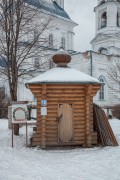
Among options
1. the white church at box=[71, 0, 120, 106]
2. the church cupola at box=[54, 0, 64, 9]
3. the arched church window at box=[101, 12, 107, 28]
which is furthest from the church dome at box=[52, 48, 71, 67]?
the church cupola at box=[54, 0, 64, 9]

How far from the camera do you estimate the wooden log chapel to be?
1314 cm

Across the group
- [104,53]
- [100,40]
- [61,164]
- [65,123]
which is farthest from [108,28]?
[61,164]

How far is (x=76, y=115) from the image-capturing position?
531 inches

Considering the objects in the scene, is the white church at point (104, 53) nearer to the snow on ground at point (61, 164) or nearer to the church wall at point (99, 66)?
the church wall at point (99, 66)

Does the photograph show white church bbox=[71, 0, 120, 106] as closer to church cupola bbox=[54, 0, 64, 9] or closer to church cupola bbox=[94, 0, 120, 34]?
church cupola bbox=[94, 0, 120, 34]

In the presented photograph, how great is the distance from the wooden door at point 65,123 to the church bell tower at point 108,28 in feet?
99.6

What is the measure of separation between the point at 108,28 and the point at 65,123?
3202 cm

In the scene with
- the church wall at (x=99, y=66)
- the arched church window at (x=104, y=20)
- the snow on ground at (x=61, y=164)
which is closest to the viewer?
the snow on ground at (x=61, y=164)

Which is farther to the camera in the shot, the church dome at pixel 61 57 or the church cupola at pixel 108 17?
the church cupola at pixel 108 17

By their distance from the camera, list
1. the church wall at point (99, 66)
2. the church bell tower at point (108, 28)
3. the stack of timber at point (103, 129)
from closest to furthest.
→ the stack of timber at point (103, 129) < the church wall at point (99, 66) < the church bell tower at point (108, 28)

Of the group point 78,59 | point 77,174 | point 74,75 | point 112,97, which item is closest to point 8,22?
point 74,75

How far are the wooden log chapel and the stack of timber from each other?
409 mm

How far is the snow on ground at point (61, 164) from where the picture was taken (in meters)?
8.02

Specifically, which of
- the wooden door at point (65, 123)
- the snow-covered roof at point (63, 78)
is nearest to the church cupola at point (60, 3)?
the snow-covered roof at point (63, 78)
